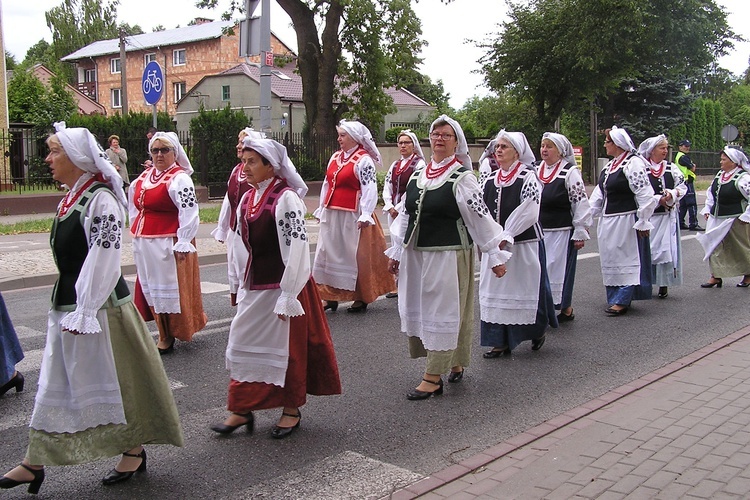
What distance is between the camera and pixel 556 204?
28.3 ft

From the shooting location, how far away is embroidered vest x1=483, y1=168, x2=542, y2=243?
7.30m

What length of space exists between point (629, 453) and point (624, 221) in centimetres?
475

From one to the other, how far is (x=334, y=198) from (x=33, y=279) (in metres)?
4.93

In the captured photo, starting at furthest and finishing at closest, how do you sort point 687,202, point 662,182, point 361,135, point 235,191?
point 687,202
point 662,182
point 361,135
point 235,191

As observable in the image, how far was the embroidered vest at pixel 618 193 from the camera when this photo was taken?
9.27m

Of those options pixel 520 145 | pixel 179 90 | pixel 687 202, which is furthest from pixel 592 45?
pixel 179 90

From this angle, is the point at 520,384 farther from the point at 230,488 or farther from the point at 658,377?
the point at 230,488

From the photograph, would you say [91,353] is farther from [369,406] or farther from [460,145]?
[460,145]

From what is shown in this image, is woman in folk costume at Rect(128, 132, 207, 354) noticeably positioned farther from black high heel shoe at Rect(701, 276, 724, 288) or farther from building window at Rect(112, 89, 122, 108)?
building window at Rect(112, 89, 122, 108)

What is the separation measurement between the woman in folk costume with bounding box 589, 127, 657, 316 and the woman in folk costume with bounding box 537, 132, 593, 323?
0.65 m

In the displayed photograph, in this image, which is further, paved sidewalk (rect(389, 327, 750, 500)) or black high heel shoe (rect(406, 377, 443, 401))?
black high heel shoe (rect(406, 377, 443, 401))

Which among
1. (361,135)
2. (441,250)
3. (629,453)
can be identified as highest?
(361,135)

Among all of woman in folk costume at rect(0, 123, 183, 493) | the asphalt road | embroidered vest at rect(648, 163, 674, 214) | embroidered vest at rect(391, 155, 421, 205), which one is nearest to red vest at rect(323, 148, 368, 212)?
embroidered vest at rect(391, 155, 421, 205)

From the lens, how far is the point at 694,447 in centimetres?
513
